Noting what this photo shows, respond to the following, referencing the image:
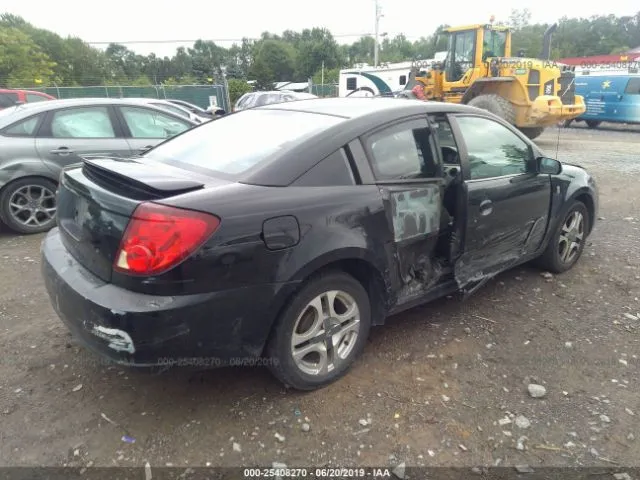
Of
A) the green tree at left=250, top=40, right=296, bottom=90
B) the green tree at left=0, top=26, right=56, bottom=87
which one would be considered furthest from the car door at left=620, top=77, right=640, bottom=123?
the green tree at left=250, top=40, right=296, bottom=90

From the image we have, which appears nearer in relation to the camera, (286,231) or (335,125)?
(286,231)

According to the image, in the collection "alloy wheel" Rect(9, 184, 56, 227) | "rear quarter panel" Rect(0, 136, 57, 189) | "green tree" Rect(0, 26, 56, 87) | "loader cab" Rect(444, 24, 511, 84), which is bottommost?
"alloy wheel" Rect(9, 184, 56, 227)

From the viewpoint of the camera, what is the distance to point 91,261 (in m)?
2.36

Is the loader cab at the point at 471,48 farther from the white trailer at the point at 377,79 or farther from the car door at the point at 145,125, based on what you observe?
the white trailer at the point at 377,79

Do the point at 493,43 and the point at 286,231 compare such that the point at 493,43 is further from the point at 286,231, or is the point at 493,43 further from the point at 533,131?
the point at 286,231

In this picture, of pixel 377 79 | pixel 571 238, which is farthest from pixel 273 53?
pixel 571 238

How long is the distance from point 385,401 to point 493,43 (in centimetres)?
1376

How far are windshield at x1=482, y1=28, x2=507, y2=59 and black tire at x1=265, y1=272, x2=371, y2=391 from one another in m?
12.9

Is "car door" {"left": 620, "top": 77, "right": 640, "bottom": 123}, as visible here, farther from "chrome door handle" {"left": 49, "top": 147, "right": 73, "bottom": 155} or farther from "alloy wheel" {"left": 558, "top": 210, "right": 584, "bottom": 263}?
"chrome door handle" {"left": 49, "top": 147, "right": 73, "bottom": 155}

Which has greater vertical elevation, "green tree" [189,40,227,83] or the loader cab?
"green tree" [189,40,227,83]

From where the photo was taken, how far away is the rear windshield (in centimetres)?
263

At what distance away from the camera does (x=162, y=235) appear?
6.84ft

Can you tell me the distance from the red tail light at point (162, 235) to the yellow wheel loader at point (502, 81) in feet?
38.0

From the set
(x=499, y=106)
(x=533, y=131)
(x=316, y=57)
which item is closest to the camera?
(x=499, y=106)
